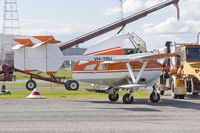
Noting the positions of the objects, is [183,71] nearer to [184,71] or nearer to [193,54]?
[184,71]

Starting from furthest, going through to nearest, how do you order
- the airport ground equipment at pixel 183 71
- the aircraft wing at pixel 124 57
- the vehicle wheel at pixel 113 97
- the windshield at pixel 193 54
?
the windshield at pixel 193 54, the airport ground equipment at pixel 183 71, the vehicle wheel at pixel 113 97, the aircraft wing at pixel 124 57

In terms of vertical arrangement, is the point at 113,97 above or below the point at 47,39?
below

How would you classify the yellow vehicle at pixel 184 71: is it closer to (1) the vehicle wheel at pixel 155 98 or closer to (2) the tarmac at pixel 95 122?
(1) the vehicle wheel at pixel 155 98

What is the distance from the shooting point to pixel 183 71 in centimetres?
1941

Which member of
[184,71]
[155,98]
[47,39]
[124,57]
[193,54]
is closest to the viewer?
[47,39]

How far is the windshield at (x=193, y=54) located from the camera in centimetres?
1929

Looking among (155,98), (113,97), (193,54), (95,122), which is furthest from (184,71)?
(95,122)

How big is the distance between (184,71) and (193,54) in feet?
3.89

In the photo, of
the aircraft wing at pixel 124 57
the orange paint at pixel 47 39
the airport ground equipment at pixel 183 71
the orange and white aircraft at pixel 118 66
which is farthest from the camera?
the airport ground equipment at pixel 183 71

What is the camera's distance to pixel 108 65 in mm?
16469

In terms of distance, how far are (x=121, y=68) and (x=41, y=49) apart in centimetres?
412

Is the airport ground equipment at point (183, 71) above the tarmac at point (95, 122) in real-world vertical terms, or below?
above

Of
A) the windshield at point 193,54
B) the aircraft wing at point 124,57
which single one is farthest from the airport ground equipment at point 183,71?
the aircraft wing at point 124,57

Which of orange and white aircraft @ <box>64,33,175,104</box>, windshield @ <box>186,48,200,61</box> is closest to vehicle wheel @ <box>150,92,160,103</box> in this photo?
orange and white aircraft @ <box>64,33,175,104</box>
